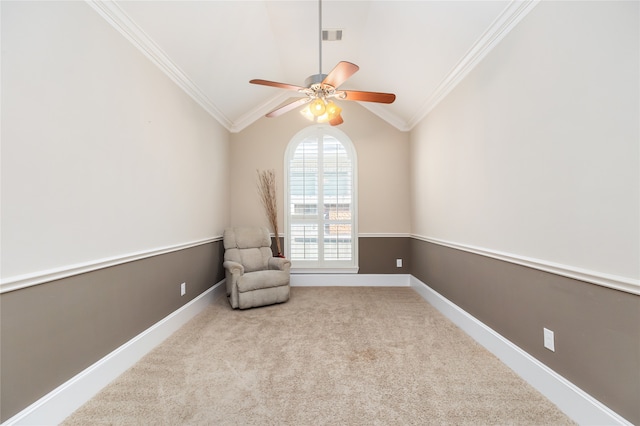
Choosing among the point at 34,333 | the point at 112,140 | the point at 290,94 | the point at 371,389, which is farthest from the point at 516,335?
the point at 290,94

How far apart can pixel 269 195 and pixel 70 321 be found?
3.09 m

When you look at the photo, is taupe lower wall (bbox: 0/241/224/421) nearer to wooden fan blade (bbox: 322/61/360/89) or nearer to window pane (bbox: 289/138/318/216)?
wooden fan blade (bbox: 322/61/360/89)

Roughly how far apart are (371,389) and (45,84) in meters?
2.58

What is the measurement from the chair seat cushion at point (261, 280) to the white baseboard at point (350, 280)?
0.93 metres

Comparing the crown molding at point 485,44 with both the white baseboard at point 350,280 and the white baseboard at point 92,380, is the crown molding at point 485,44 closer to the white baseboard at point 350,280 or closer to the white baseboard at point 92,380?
the white baseboard at point 350,280

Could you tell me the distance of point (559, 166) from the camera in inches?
67.9

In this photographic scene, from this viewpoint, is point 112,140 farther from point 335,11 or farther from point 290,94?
point 290,94

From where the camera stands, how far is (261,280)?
140 inches

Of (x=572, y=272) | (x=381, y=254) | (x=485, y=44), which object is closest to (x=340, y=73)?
(x=485, y=44)

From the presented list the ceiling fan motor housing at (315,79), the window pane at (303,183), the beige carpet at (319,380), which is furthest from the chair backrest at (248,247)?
the ceiling fan motor housing at (315,79)

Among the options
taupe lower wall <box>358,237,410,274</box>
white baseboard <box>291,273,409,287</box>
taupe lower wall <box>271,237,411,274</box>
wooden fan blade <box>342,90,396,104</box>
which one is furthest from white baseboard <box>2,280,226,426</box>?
taupe lower wall <box>358,237,410,274</box>

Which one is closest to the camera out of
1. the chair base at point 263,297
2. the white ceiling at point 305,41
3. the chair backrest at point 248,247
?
the white ceiling at point 305,41

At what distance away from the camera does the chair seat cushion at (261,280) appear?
347cm

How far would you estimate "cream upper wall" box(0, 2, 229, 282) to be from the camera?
4.71 ft
